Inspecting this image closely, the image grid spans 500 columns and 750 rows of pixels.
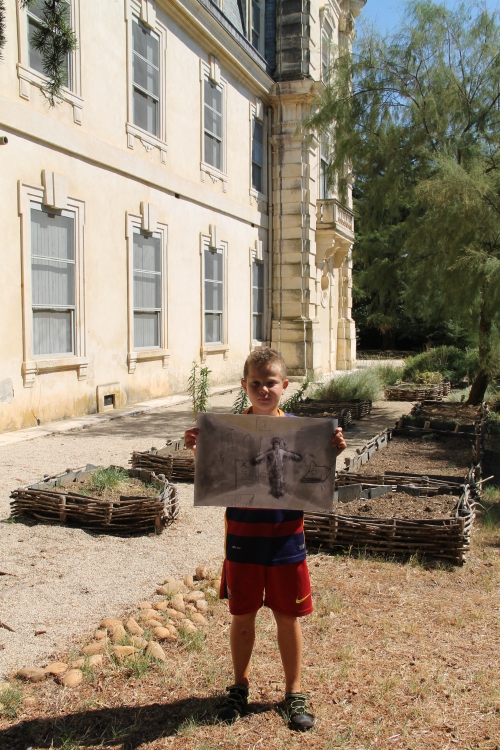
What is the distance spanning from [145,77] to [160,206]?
8.01ft

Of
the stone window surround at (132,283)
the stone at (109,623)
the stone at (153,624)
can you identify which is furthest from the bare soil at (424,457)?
the stone window surround at (132,283)

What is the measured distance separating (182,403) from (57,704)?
1081 centimetres

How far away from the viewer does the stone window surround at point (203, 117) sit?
1570 cm

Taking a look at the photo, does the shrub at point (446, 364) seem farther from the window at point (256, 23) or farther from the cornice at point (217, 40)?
the window at point (256, 23)

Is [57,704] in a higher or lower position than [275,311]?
lower

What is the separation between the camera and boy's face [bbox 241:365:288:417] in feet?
10.1

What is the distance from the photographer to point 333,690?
3186 millimetres

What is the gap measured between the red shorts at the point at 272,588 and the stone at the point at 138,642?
0.78 m

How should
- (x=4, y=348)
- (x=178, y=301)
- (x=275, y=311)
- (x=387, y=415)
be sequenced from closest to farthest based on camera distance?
(x=4, y=348), (x=387, y=415), (x=178, y=301), (x=275, y=311)

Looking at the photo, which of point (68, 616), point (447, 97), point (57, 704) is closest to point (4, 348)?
point (68, 616)

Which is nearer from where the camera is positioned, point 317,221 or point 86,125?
point 86,125

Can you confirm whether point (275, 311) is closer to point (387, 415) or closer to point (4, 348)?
point (387, 415)

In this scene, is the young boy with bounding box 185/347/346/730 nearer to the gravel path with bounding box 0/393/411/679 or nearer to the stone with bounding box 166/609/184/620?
the stone with bounding box 166/609/184/620

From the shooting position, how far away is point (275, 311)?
20.1 meters
